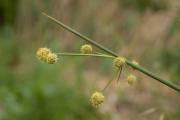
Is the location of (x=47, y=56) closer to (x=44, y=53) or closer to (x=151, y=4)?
(x=44, y=53)

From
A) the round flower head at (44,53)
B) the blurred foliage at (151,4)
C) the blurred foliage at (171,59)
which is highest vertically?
the round flower head at (44,53)

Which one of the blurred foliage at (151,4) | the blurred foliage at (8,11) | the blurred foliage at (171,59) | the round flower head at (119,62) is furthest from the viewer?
the blurred foliage at (8,11)

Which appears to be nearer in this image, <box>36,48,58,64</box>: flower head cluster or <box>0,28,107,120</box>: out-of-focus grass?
<box>36,48,58,64</box>: flower head cluster

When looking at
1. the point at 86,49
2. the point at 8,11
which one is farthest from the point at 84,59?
the point at 86,49

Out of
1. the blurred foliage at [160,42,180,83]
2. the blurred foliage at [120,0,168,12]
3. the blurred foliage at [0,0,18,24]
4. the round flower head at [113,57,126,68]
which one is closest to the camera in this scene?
the round flower head at [113,57,126,68]

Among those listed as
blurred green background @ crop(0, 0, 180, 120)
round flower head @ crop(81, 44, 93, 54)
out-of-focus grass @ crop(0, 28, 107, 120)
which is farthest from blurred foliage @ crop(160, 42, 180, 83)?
round flower head @ crop(81, 44, 93, 54)

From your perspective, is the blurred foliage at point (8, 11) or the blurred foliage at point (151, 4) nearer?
the blurred foliage at point (151, 4)

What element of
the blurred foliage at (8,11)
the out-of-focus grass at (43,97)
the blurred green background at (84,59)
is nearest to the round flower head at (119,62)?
the blurred green background at (84,59)

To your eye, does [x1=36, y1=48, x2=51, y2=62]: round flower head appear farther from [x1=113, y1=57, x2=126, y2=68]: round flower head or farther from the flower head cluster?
[x1=113, y1=57, x2=126, y2=68]: round flower head

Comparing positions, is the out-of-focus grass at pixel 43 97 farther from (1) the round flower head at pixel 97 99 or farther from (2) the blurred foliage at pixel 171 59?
(1) the round flower head at pixel 97 99
